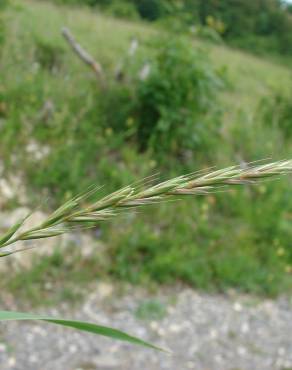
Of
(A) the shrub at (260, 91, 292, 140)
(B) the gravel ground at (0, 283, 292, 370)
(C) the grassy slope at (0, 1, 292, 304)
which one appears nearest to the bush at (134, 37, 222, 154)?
(C) the grassy slope at (0, 1, 292, 304)

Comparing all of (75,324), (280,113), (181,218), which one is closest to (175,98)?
(181,218)

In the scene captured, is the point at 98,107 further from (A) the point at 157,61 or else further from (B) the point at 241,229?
(B) the point at 241,229

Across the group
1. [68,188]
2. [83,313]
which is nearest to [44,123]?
[68,188]

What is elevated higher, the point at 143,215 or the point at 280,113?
the point at 143,215

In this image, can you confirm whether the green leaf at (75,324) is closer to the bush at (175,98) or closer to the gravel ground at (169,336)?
the gravel ground at (169,336)

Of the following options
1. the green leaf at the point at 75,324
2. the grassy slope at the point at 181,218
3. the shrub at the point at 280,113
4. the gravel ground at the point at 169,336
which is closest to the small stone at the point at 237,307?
the gravel ground at the point at 169,336

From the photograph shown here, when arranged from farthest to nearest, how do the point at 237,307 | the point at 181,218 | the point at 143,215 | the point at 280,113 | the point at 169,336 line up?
1. the point at 280,113
2. the point at 181,218
3. the point at 143,215
4. the point at 237,307
5. the point at 169,336

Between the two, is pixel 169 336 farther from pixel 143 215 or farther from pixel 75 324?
pixel 75 324

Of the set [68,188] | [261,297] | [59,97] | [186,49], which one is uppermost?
[186,49]
